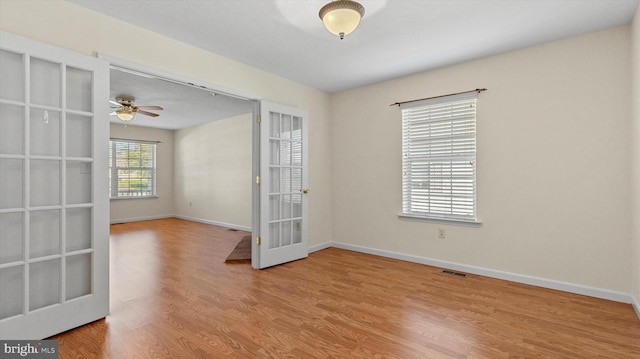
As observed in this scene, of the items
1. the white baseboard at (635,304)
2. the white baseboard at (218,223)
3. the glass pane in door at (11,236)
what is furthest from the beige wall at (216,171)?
the white baseboard at (635,304)

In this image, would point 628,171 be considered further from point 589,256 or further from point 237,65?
point 237,65

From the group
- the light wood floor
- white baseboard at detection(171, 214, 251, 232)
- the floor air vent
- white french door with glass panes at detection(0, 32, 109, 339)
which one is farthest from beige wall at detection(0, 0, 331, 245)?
white baseboard at detection(171, 214, 251, 232)

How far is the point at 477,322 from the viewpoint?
7.81 feet

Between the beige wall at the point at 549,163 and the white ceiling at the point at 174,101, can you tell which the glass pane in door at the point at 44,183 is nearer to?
the white ceiling at the point at 174,101

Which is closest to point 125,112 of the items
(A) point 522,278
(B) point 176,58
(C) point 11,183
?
(B) point 176,58

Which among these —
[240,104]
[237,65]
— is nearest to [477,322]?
[237,65]

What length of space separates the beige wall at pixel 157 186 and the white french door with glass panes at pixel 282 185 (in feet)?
19.2

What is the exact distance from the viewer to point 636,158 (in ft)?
8.38

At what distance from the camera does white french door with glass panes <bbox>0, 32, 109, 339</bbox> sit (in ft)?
6.63

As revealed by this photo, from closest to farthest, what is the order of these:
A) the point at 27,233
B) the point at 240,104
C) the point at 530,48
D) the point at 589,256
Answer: the point at 27,233 < the point at 589,256 < the point at 530,48 < the point at 240,104

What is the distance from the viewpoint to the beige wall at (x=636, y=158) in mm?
2469

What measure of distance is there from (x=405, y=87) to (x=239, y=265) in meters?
3.45

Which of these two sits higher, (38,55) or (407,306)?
(38,55)

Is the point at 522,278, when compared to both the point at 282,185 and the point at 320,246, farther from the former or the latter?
the point at 282,185
